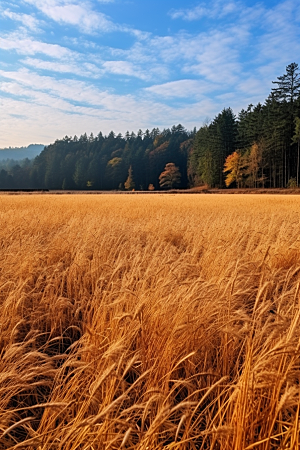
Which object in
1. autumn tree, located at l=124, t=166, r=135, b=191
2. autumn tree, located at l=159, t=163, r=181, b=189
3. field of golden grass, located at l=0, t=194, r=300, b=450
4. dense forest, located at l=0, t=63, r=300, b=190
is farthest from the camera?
autumn tree, located at l=124, t=166, r=135, b=191

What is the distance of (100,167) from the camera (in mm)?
89938

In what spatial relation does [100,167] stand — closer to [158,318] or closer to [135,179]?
[135,179]

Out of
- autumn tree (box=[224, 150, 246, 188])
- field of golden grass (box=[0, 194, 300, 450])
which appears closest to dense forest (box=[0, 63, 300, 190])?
autumn tree (box=[224, 150, 246, 188])

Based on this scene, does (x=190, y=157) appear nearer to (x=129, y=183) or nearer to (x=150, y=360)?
(x=129, y=183)

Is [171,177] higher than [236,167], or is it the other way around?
[171,177]

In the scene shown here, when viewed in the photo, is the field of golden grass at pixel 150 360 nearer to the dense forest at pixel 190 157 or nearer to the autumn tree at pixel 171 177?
the dense forest at pixel 190 157

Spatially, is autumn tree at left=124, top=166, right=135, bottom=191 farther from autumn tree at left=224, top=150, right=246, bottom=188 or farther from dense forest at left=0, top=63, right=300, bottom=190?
autumn tree at left=224, top=150, right=246, bottom=188

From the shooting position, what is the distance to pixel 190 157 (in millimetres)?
76438

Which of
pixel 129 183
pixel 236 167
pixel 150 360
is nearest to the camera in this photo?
pixel 150 360

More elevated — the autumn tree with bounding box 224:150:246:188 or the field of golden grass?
the autumn tree with bounding box 224:150:246:188

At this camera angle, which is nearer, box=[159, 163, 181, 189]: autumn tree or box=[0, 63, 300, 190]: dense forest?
box=[0, 63, 300, 190]: dense forest

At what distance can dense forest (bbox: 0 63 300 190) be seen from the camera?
1898 inches

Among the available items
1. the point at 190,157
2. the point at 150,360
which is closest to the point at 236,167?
the point at 190,157

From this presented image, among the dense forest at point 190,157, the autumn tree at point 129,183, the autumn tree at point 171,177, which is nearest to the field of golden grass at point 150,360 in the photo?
the dense forest at point 190,157
